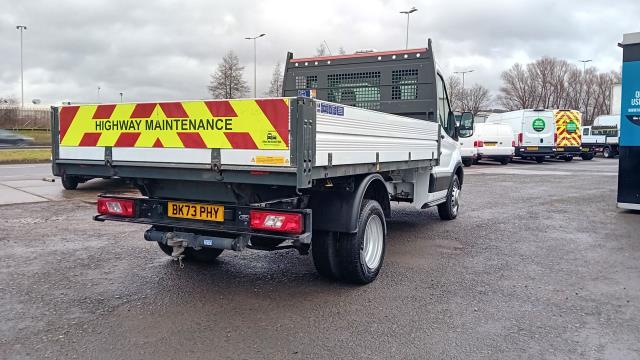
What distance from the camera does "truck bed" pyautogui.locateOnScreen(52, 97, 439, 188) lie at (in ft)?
13.3

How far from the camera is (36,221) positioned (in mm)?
8727

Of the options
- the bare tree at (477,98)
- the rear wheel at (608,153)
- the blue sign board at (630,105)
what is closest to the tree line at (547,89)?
the bare tree at (477,98)

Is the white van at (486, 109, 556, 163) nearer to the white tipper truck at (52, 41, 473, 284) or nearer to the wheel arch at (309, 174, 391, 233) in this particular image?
the white tipper truck at (52, 41, 473, 284)

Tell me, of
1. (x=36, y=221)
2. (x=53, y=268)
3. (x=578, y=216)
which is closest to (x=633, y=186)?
(x=578, y=216)

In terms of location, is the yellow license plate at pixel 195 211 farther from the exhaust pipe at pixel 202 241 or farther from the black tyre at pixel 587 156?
the black tyre at pixel 587 156

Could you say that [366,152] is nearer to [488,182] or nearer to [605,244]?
[605,244]

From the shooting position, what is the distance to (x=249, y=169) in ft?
13.8

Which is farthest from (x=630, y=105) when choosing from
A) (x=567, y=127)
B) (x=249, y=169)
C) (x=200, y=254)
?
(x=567, y=127)

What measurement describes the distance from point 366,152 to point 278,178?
1163 mm

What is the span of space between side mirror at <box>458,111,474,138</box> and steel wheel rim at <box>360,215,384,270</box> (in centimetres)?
408

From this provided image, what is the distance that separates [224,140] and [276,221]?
79cm

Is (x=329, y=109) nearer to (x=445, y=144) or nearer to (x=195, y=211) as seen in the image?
(x=195, y=211)

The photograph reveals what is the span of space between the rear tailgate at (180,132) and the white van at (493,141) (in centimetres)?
2252

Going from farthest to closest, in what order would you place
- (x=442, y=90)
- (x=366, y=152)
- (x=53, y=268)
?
1. (x=442, y=90)
2. (x=53, y=268)
3. (x=366, y=152)
